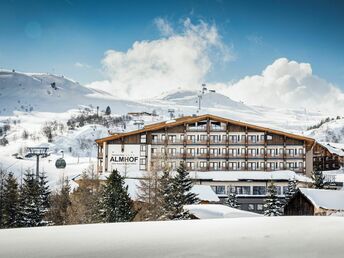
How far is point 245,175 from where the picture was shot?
49.0 metres

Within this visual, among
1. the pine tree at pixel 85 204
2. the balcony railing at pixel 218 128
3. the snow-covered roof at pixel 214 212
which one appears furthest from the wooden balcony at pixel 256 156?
the snow-covered roof at pixel 214 212

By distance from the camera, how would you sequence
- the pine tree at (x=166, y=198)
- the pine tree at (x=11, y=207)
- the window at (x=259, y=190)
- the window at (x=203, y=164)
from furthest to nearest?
the window at (x=203, y=164)
the window at (x=259, y=190)
the pine tree at (x=11, y=207)
the pine tree at (x=166, y=198)

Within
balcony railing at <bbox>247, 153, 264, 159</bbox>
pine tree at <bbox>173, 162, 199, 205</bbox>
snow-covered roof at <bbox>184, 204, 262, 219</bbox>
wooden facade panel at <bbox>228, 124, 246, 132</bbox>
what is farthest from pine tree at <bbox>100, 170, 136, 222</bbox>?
wooden facade panel at <bbox>228, 124, 246, 132</bbox>

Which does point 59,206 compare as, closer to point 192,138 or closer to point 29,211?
point 29,211

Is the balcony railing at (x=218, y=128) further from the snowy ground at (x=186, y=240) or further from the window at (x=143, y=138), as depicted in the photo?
the snowy ground at (x=186, y=240)

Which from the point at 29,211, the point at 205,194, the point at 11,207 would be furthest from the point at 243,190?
the point at 29,211

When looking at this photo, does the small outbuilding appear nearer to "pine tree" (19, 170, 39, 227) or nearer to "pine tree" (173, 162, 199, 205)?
"pine tree" (173, 162, 199, 205)

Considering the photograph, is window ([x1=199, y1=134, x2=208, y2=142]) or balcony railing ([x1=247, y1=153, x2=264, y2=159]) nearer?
balcony railing ([x1=247, y1=153, x2=264, y2=159])

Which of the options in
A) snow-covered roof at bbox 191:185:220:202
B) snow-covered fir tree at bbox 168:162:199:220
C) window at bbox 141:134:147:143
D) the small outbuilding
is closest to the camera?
snow-covered fir tree at bbox 168:162:199:220

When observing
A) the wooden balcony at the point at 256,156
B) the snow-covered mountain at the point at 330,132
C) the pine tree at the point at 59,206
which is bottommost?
the pine tree at the point at 59,206

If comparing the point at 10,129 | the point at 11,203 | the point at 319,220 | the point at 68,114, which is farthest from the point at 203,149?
the point at 68,114

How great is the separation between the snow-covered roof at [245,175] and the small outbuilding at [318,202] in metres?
20.9

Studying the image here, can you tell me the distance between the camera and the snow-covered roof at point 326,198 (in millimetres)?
24172

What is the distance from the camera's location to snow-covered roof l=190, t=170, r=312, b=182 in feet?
157
